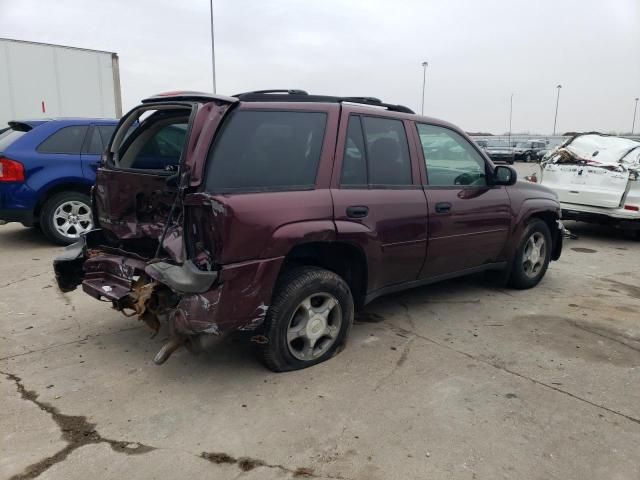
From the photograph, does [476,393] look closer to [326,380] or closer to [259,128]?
[326,380]

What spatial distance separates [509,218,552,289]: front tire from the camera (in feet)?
17.1

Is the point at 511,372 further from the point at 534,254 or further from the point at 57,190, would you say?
the point at 57,190

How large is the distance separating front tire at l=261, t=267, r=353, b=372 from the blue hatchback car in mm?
4177

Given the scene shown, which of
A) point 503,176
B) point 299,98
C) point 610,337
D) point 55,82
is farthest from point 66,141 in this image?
point 55,82

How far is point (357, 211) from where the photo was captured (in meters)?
3.60

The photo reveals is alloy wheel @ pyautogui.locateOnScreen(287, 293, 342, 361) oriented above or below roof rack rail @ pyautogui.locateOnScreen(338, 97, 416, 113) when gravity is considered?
below

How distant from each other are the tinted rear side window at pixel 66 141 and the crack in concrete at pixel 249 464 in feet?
18.4

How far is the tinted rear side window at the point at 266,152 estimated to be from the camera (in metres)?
3.11

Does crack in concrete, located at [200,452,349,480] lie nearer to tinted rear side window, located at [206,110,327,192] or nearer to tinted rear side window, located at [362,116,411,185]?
tinted rear side window, located at [206,110,327,192]

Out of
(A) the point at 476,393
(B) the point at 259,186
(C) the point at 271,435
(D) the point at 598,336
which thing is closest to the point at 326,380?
(C) the point at 271,435

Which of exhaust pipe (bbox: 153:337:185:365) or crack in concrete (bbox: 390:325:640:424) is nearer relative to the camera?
crack in concrete (bbox: 390:325:640:424)

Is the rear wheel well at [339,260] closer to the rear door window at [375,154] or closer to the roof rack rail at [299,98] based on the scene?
the rear door window at [375,154]

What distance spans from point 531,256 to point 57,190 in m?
5.96

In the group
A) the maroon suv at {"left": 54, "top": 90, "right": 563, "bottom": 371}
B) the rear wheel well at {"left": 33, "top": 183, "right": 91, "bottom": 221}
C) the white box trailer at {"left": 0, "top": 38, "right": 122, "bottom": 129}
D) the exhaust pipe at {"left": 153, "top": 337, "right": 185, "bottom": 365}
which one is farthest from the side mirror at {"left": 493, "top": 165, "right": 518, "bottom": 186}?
the white box trailer at {"left": 0, "top": 38, "right": 122, "bottom": 129}
